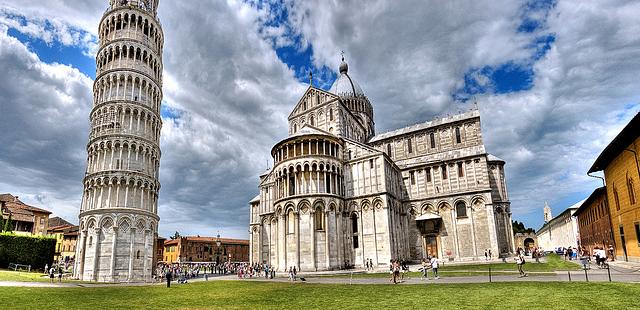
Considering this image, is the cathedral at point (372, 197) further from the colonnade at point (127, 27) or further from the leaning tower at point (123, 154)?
the colonnade at point (127, 27)

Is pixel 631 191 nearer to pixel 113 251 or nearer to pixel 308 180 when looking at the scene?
pixel 308 180

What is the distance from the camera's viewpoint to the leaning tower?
37938 mm

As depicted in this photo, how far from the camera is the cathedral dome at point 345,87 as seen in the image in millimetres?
64750

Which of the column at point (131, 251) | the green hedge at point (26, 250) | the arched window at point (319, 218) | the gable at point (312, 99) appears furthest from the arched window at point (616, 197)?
the green hedge at point (26, 250)

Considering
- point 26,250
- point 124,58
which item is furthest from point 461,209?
point 26,250

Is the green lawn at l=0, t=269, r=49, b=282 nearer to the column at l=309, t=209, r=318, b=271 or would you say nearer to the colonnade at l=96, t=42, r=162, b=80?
the colonnade at l=96, t=42, r=162, b=80

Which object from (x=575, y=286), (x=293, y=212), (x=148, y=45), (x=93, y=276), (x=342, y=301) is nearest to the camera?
(x=342, y=301)

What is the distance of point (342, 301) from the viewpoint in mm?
14898

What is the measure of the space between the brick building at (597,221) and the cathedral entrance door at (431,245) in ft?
54.9

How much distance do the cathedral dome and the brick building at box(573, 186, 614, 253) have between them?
38190 millimetres

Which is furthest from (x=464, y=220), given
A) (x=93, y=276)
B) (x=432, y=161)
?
(x=93, y=276)

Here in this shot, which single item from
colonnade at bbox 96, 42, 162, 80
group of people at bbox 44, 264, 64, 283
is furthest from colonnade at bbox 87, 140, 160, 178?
group of people at bbox 44, 264, 64, 283

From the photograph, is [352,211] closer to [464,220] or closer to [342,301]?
[464,220]

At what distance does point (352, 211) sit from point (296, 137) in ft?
36.0
